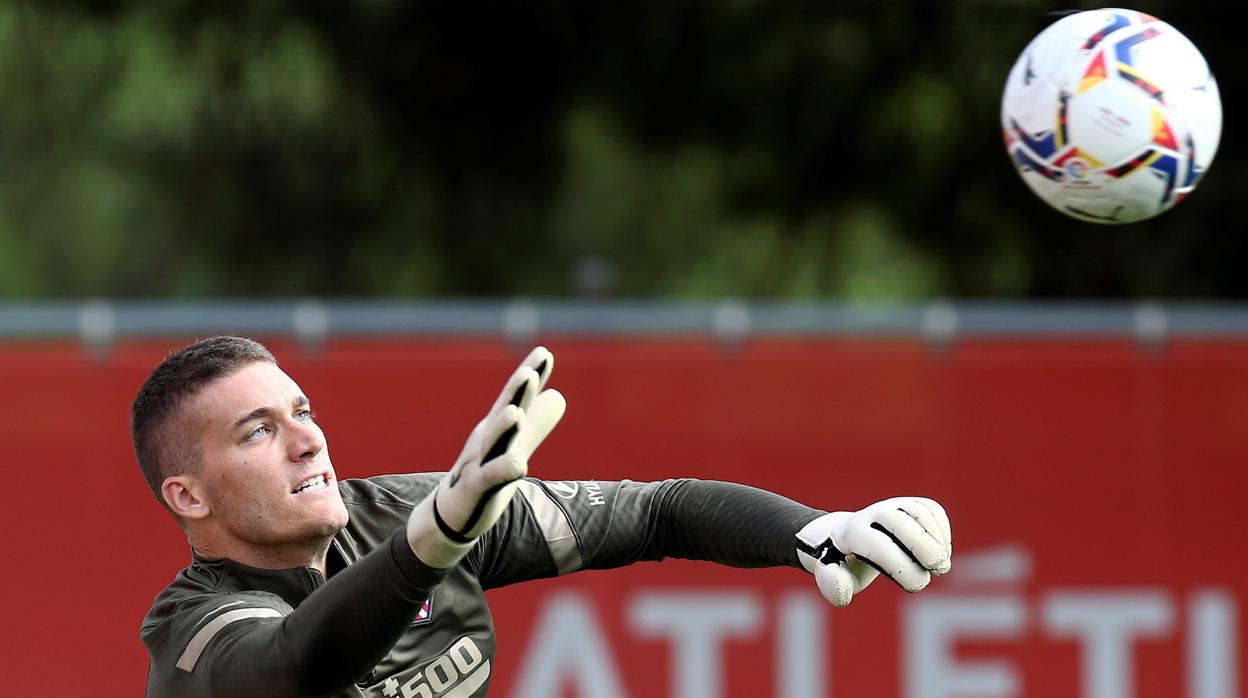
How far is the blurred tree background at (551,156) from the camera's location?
10172 millimetres

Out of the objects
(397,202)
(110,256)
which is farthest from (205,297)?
(397,202)

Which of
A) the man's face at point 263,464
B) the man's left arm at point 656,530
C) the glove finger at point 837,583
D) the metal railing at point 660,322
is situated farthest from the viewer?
the metal railing at point 660,322

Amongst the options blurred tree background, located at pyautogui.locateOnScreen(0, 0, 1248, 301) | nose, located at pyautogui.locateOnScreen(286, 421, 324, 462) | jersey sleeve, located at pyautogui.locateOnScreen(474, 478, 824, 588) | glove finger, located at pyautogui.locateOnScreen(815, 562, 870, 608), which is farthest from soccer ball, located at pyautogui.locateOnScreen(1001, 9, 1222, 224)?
blurred tree background, located at pyautogui.locateOnScreen(0, 0, 1248, 301)

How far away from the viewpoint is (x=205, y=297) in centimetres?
1052

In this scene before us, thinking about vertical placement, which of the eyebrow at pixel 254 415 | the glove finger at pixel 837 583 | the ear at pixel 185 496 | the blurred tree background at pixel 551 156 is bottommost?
the glove finger at pixel 837 583

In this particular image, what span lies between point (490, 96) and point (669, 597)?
5.05 meters

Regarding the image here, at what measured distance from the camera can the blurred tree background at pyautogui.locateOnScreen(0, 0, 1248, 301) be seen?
10.2 metres

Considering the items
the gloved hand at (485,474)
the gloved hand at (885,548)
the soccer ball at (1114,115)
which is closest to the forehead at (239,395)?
the gloved hand at (485,474)

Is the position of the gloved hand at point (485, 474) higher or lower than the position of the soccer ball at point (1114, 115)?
lower

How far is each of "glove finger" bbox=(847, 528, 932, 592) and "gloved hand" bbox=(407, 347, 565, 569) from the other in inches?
25.3

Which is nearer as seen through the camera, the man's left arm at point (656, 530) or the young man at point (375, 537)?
the young man at point (375, 537)

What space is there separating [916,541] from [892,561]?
0.06 m

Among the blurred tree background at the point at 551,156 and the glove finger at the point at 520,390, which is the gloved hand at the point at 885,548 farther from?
the blurred tree background at the point at 551,156

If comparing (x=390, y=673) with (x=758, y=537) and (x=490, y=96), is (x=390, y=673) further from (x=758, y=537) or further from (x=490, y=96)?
(x=490, y=96)
